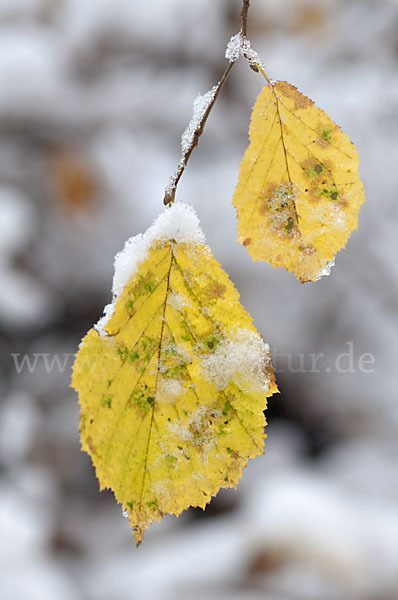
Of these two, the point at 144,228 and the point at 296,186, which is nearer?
the point at 296,186

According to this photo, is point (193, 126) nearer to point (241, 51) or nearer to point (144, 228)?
point (241, 51)

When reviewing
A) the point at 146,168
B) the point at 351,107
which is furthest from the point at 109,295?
the point at 351,107

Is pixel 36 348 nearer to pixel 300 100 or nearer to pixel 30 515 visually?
pixel 30 515

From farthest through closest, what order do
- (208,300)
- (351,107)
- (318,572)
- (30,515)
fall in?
1. (30,515)
2. (351,107)
3. (318,572)
4. (208,300)

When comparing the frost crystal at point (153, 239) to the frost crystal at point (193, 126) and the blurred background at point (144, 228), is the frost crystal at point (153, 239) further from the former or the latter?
the blurred background at point (144, 228)

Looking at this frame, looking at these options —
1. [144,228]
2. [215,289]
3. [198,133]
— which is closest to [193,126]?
[198,133]
